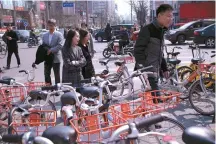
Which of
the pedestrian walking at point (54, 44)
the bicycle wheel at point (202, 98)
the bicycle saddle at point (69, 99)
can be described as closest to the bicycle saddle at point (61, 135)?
the bicycle saddle at point (69, 99)

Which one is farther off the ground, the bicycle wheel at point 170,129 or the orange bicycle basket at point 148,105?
the orange bicycle basket at point 148,105

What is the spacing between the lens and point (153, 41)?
4199 mm

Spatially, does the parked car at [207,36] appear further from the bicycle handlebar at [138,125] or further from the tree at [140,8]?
the tree at [140,8]

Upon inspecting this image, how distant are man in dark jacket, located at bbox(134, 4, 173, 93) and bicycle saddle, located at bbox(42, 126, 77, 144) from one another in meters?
2.48

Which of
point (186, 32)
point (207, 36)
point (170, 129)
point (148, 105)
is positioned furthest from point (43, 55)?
point (186, 32)

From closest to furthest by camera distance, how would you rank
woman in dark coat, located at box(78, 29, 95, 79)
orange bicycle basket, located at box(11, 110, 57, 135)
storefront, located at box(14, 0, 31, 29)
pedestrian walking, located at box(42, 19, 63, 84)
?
orange bicycle basket, located at box(11, 110, 57, 135)
woman in dark coat, located at box(78, 29, 95, 79)
pedestrian walking, located at box(42, 19, 63, 84)
storefront, located at box(14, 0, 31, 29)

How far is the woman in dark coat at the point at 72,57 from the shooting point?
4.68 meters

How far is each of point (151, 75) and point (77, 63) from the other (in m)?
1.23

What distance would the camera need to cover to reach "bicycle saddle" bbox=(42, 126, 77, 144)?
5.94 ft

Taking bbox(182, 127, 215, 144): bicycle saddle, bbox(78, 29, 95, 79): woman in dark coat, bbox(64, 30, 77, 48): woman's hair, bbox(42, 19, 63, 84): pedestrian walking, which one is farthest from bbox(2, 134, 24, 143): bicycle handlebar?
bbox(42, 19, 63, 84): pedestrian walking

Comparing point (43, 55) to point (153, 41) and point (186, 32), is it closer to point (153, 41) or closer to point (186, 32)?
point (153, 41)

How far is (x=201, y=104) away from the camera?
503 centimetres

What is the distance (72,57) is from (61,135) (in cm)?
299

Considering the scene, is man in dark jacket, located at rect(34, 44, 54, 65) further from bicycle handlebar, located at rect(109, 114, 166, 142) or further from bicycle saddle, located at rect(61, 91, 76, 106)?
bicycle handlebar, located at rect(109, 114, 166, 142)
